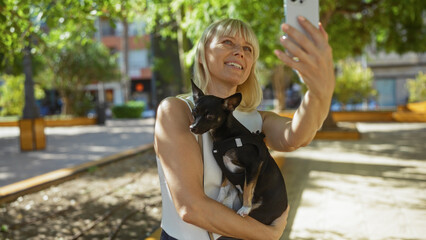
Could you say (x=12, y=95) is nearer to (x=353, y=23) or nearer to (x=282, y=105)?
(x=282, y=105)

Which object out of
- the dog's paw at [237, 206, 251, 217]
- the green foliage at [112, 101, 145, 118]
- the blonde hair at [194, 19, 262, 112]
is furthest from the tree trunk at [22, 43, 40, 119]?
the green foliage at [112, 101, 145, 118]

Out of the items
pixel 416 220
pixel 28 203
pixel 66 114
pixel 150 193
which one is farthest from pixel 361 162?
pixel 66 114

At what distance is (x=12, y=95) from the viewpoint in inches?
1036

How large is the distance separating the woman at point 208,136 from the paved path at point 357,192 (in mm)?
3216

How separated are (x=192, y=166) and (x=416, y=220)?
15.0ft

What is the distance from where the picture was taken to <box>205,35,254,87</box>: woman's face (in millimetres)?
1613

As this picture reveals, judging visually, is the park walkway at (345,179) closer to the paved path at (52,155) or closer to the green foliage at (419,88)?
the paved path at (52,155)

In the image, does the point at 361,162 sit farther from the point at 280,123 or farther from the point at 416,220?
the point at 280,123

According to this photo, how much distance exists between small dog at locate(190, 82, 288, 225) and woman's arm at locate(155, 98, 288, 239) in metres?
0.06

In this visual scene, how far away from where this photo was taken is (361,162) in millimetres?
9141

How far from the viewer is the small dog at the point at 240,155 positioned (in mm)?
1457

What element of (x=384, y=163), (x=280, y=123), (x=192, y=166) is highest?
(x=280, y=123)

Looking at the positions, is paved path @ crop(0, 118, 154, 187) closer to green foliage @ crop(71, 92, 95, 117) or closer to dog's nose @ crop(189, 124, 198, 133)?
dog's nose @ crop(189, 124, 198, 133)

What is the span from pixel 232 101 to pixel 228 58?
0.70ft
